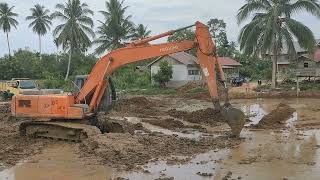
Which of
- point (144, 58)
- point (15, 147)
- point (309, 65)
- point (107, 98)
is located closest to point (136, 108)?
point (107, 98)

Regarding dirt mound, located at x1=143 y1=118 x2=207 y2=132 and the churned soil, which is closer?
the churned soil

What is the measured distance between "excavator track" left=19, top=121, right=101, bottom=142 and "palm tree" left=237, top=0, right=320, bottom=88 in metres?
25.9

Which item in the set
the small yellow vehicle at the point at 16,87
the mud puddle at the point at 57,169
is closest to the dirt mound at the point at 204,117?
the mud puddle at the point at 57,169

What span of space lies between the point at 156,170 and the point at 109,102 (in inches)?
184

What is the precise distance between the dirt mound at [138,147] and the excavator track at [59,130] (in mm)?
464

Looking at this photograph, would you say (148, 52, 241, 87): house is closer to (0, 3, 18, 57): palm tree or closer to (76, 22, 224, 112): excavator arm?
(0, 3, 18, 57): palm tree

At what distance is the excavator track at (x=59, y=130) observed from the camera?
15203mm

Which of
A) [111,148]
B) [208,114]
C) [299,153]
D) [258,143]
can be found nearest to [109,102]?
[111,148]

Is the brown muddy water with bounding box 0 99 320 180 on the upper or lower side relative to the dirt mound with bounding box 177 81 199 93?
lower

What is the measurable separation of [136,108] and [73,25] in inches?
1167

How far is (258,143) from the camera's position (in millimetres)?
16016

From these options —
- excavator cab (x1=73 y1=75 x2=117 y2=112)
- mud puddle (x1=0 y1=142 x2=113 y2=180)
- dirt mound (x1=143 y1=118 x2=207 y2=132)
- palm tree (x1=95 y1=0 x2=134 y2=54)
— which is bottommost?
mud puddle (x1=0 y1=142 x2=113 y2=180)

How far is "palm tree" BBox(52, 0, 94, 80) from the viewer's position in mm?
Result: 55906

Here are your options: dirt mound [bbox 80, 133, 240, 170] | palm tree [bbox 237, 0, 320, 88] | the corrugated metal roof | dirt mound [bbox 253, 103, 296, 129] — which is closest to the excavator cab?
dirt mound [bbox 80, 133, 240, 170]
